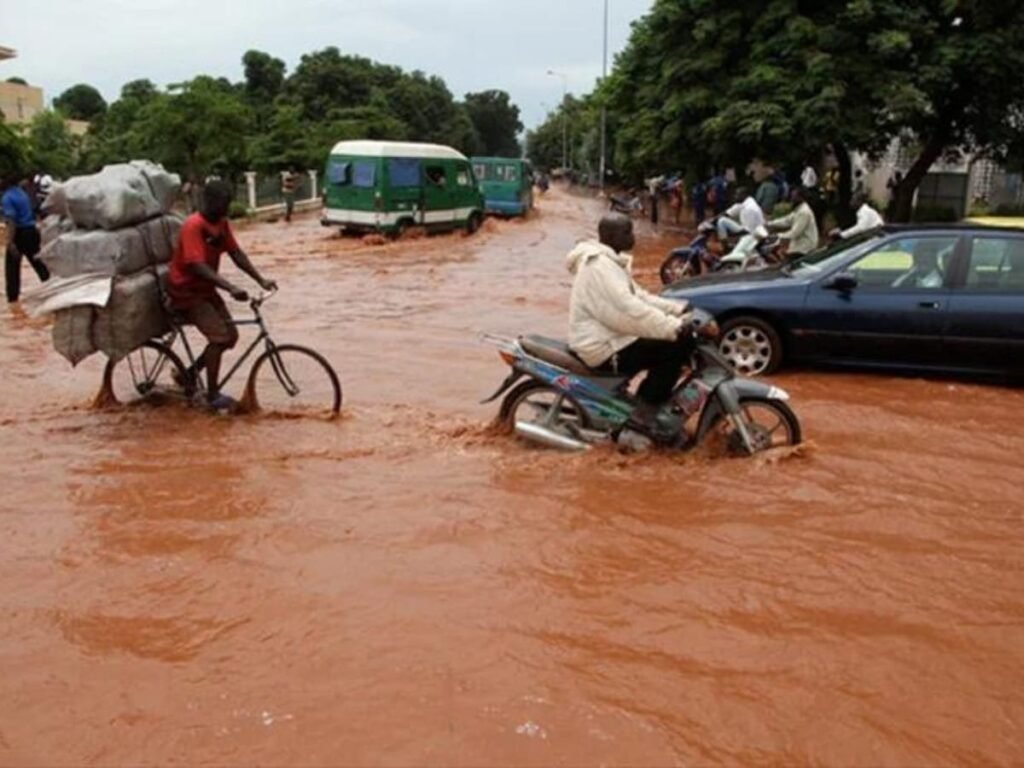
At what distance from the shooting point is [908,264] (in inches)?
325

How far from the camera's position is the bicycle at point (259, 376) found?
7039 millimetres

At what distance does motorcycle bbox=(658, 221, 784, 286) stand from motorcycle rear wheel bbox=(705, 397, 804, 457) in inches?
206

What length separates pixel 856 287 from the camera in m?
8.27

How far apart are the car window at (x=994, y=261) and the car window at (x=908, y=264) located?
195mm

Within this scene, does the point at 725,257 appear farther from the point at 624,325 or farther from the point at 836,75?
the point at 624,325

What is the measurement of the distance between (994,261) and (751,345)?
206cm

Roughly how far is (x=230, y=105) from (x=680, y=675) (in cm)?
3326

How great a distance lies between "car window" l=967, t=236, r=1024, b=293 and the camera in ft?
26.5

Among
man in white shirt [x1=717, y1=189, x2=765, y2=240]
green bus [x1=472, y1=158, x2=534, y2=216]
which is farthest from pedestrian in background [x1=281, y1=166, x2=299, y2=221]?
man in white shirt [x1=717, y1=189, x2=765, y2=240]

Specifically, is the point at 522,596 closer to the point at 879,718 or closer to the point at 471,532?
the point at 471,532

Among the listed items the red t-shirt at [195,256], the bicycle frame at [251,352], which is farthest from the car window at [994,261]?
the red t-shirt at [195,256]

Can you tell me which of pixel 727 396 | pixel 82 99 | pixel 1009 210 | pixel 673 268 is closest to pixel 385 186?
pixel 673 268

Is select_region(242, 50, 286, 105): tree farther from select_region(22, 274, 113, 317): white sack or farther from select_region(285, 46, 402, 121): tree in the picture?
select_region(22, 274, 113, 317): white sack

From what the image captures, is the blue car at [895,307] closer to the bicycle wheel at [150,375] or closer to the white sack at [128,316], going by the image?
the bicycle wheel at [150,375]
